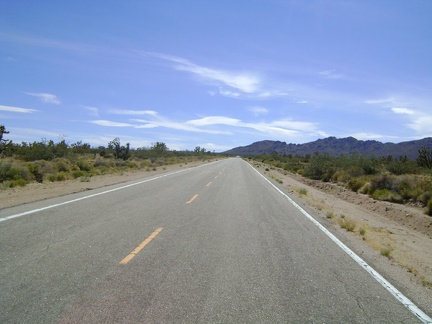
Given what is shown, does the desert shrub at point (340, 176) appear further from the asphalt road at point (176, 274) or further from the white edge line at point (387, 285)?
the white edge line at point (387, 285)

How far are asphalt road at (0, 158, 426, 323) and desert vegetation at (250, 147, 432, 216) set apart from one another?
42.3ft

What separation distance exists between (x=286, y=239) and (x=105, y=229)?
4.28 m

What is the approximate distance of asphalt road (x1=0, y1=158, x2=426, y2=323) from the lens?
15.1ft

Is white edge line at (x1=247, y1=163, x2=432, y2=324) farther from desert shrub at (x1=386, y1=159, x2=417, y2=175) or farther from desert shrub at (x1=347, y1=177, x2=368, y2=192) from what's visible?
desert shrub at (x1=386, y1=159, x2=417, y2=175)

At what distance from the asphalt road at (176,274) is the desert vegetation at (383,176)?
1289 centimetres

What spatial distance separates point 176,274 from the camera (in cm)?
589

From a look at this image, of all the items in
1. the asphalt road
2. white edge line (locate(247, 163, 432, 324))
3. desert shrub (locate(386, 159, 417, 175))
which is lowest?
white edge line (locate(247, 163, 432, 324))

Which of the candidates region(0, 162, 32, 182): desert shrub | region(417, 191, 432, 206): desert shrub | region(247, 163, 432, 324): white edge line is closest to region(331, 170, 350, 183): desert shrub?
region(417, 191, 432, 206): desert shrub

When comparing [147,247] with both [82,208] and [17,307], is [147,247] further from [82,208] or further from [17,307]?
[82,208]

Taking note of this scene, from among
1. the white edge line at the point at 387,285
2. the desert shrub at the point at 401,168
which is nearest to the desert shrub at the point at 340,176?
the desert shrub at the point at 401,168

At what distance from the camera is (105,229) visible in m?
8.87

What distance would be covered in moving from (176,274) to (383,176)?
23.5m

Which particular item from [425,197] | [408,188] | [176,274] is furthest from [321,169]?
[176,274]

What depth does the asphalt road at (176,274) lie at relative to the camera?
4613mm
